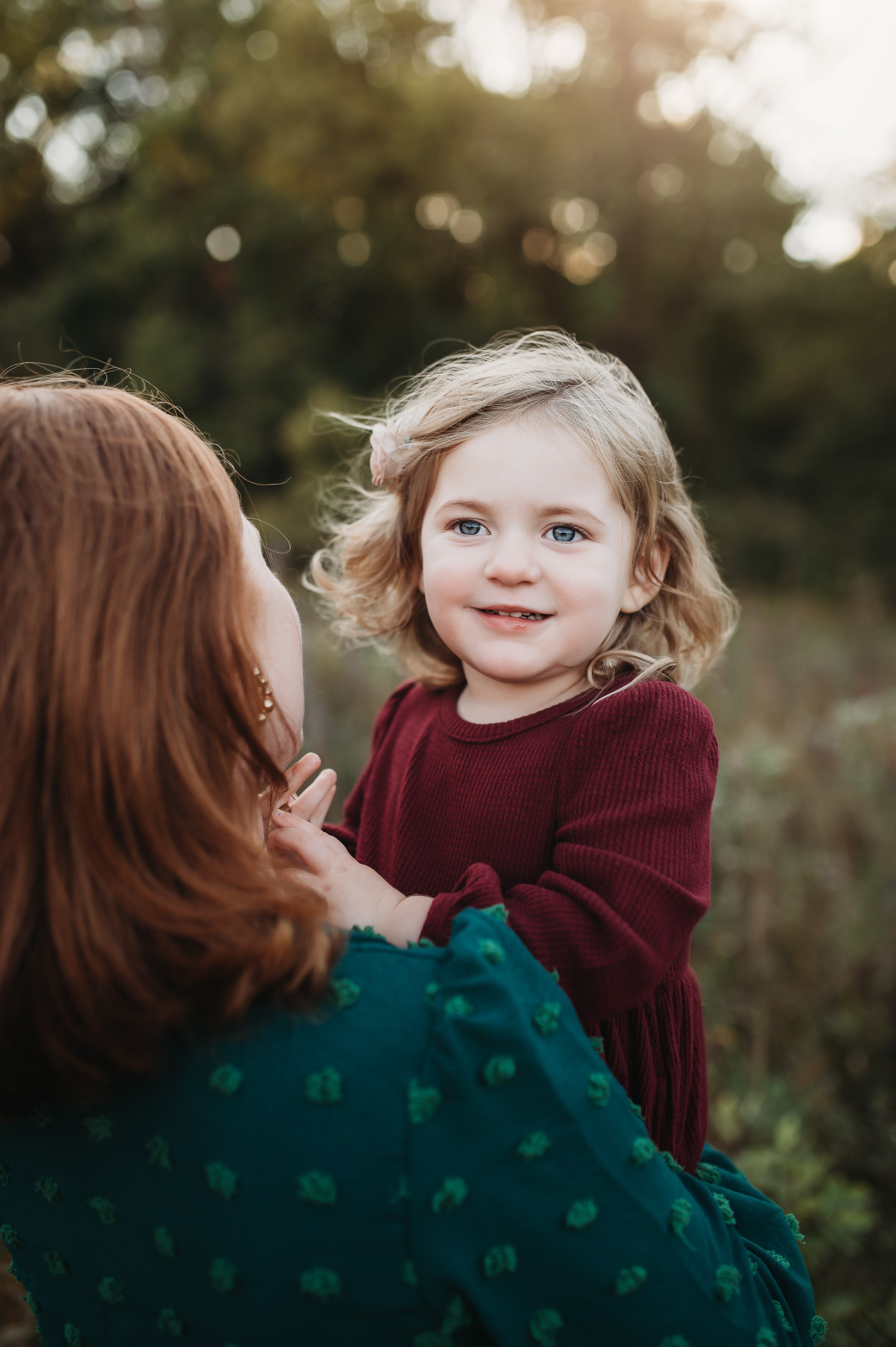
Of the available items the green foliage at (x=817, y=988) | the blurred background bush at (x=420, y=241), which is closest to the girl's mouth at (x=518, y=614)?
the green foliage at (x=817, y=988)

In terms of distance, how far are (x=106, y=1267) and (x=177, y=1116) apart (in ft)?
0.81

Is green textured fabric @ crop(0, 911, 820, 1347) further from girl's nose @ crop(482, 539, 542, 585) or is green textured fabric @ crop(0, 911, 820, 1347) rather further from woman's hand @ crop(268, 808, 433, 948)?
girl's nose @ crop(482, 539, 542, 585)

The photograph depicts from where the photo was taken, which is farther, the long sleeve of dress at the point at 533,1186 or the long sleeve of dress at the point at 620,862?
the long sleeve of dress at the point at 620,862

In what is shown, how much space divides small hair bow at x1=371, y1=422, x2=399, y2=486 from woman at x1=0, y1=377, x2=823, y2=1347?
0.67 m

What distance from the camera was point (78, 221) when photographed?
60.2 feet

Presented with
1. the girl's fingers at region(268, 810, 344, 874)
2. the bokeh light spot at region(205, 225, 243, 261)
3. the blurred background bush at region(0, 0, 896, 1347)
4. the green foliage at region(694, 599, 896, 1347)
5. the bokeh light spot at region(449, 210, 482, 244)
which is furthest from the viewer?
the bokeh light spot at region(205, 225, 243, 261)

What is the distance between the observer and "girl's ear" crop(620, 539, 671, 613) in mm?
1616

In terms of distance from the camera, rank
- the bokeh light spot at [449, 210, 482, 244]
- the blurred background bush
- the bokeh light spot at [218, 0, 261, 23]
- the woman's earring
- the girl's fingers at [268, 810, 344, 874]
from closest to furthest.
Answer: the woman's earring < the girl's fingers at [268, 810, 344, 874] < the blurred background bush < the bokeh light spot at [449, 210, 482, 244] < the bokeh light spot at [218, 0, 261, 23]

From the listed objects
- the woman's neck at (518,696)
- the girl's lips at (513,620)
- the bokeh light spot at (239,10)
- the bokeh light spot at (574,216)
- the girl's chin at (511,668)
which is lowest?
the woman's neck at (518,696)

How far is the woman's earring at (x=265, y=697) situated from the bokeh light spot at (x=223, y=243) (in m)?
17.6

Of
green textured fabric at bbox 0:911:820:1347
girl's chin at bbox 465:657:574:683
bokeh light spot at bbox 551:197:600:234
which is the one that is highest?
bokeh light spot at bbox 551:197:600:234

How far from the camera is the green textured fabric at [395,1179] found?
0.96 metres

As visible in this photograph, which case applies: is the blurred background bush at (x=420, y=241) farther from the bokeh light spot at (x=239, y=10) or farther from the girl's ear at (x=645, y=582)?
the girl's ear at (x=645, y=582)

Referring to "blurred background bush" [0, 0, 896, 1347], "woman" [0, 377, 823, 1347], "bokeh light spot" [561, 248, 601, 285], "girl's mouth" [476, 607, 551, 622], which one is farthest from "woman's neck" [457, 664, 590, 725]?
"bokeh light spot" [561, 248, 601, 285]
